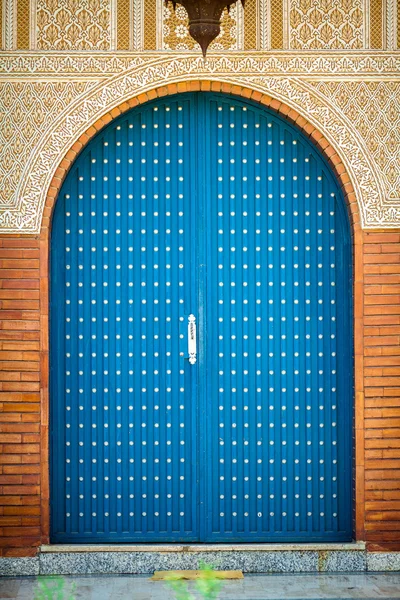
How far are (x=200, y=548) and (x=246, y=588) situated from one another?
0.48m

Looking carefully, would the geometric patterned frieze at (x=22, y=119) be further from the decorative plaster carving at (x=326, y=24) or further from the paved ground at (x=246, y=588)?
the paved ground at (x=246, y=588)

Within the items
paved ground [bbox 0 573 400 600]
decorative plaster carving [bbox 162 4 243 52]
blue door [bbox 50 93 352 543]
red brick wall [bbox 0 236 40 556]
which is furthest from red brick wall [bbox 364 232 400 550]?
red brick wall [bbox 0 236 40 556]

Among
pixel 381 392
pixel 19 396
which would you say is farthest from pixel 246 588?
pixel 19 396

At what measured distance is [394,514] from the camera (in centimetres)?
644

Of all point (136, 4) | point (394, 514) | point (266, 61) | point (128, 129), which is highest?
point (136, 4)

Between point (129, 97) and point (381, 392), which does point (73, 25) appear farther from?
point (381, 392)

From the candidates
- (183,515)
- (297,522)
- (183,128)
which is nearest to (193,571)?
(183,515)

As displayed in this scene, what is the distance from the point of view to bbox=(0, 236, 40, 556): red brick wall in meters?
6.38

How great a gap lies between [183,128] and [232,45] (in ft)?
2.20

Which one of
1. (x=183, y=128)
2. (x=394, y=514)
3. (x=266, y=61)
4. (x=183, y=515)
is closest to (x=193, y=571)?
(x=183, y=515)

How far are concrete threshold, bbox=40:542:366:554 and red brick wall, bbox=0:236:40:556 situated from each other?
26 cm

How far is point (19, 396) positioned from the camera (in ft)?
21.0

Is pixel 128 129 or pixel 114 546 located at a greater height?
pixel 128 129

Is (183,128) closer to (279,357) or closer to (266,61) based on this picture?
(266,61)
